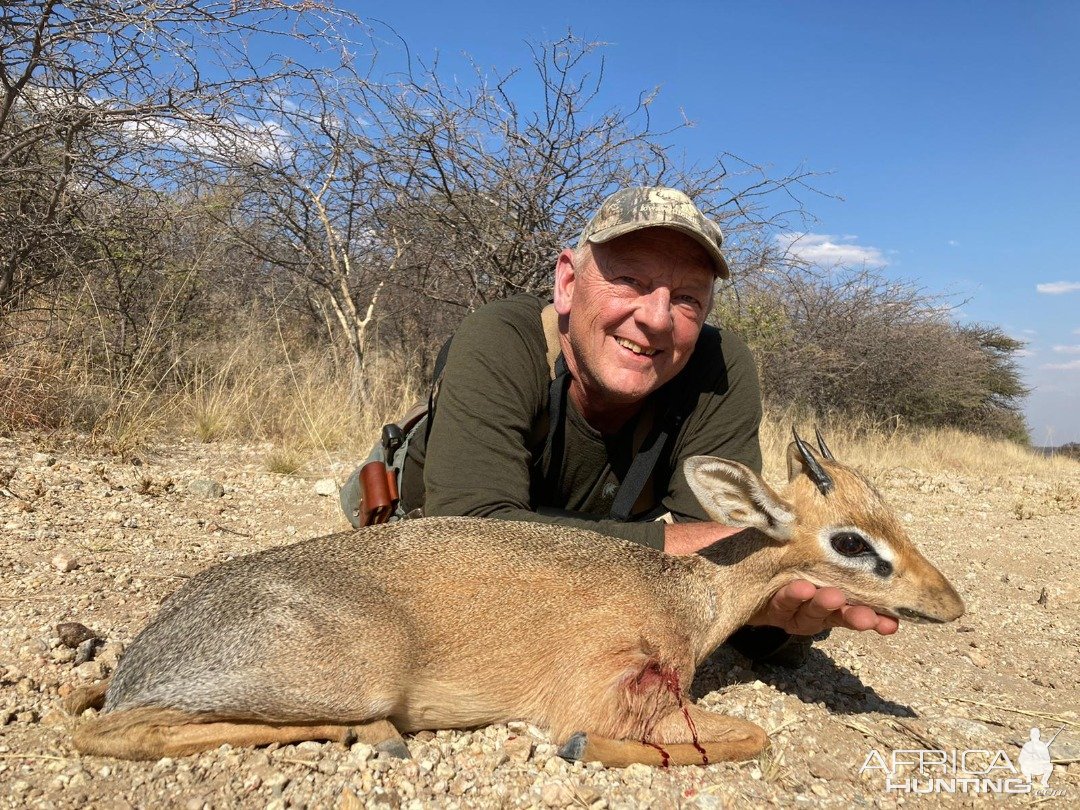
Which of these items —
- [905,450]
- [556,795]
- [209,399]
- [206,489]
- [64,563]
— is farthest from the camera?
[905,450]

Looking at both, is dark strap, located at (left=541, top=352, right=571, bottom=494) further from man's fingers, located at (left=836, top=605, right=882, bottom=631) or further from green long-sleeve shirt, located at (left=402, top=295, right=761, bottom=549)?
man's fingers, located at (left=836, top=605, right=882, bottom=631)

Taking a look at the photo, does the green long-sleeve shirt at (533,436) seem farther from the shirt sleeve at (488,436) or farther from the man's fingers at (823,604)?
the man's fingers at (823,604)

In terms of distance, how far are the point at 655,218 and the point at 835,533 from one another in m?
1.75

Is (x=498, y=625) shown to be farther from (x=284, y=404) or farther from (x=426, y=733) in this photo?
(x=284, y=404)

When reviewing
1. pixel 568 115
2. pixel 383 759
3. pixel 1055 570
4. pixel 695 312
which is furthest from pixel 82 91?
pixel 1055 570

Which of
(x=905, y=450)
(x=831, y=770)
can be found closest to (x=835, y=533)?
(x=831, y=770)

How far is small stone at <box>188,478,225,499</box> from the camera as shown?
6.87 metres

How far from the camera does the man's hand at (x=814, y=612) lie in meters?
3.41

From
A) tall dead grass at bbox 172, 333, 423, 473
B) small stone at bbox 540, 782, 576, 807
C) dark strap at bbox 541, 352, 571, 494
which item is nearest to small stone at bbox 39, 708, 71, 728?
small stone at bbox 540, 782, 576, 807

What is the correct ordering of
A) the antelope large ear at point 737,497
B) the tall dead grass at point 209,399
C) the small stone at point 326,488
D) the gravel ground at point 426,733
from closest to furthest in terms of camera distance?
the gravel ground at point 426,733 < the antelope large ear at point 737,497 < the small stone at point 326,488 < the tall dead grass at point 209,399

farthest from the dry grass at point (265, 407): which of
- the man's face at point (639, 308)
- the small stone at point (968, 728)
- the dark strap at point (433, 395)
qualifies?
the small stone at point (968, 728)

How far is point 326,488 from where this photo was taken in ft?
24.7

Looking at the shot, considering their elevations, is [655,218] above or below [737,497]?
above

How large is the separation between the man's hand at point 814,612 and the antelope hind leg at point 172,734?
1.76 m
